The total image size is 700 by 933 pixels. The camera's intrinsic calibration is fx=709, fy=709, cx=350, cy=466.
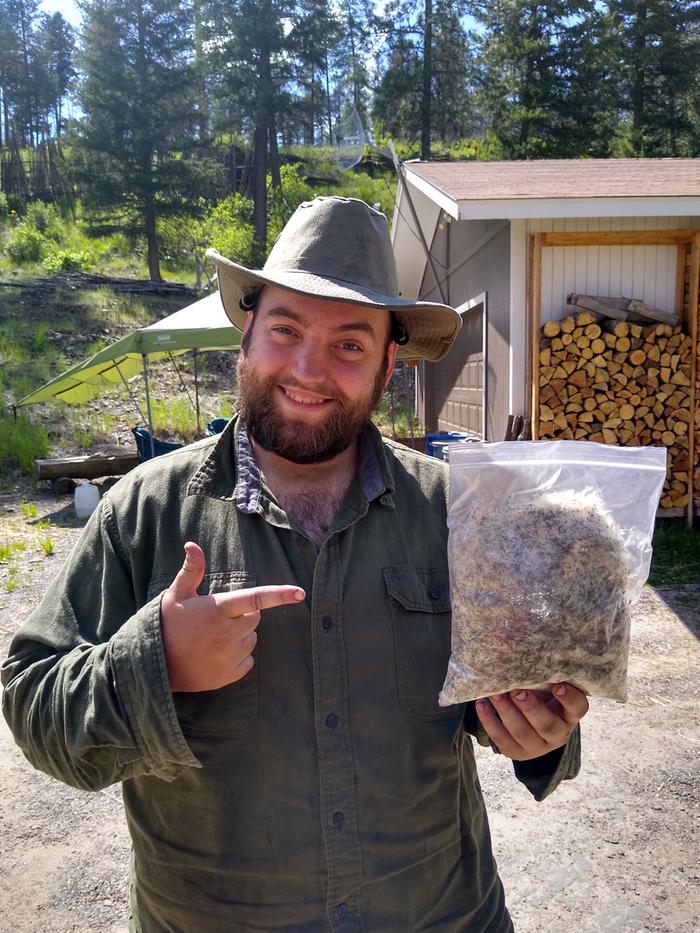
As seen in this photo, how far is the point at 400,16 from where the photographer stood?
99.8 ft

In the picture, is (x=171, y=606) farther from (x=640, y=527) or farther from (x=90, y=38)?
(x=90, y=38)

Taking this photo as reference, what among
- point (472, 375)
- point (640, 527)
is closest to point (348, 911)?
point (640, 527)

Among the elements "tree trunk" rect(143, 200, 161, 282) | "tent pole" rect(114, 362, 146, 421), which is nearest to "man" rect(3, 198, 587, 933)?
"tent pole" rect(114, 362, 146, 421)

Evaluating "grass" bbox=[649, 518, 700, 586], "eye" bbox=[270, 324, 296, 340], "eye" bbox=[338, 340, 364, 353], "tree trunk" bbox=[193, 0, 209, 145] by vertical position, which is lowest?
"grass" bbox=[649, 518, 700, 586]

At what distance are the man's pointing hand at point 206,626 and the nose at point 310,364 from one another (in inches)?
22.4

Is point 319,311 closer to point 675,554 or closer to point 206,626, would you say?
point 206,626

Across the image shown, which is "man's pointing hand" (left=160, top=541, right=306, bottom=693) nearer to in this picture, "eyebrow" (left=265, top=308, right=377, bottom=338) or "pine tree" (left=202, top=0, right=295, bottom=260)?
"eyebrow" (left=265, top=308, right=377, bottom=338)

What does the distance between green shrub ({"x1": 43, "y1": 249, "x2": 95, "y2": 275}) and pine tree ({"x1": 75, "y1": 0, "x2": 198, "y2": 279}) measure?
4.64ft

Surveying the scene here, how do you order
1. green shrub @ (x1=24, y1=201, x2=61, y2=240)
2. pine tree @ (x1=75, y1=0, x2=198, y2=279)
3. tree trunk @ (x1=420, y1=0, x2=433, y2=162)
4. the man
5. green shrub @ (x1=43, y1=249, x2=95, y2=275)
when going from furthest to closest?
tree trunk @ (x1=420, y1=0, x2=433, y2=162)
green shrub @ (x1=24, y1=201, x2=61, y2=240)
pine tree @ (x1=75, y1=0, x2=198, y2=279)
green shrub @ (x1=43, y1=249, x2=95, y2=275)
the man

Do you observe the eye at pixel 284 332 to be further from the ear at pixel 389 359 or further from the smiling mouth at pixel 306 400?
the ear at pixel 389 359

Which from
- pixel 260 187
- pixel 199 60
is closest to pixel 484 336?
pixel 260 187

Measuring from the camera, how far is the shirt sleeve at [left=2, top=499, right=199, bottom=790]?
1.11m

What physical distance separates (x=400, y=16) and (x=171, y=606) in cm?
3531

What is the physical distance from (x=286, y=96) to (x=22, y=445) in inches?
807
